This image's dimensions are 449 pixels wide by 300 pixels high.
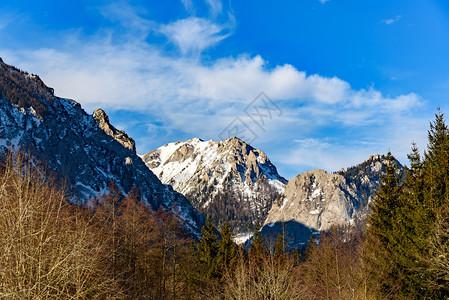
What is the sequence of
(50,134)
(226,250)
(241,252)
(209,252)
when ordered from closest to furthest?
(241,252)
(209,252)
(226,250)
(50,134)

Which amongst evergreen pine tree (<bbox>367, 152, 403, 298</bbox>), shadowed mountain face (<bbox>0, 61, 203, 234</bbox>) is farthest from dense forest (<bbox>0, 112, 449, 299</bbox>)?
A: shadowed mountain face (<bbox>0, 61, 203, 234</bbox>)

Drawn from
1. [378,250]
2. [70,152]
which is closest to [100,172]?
[70,152]

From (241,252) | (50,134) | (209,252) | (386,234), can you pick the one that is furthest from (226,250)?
(50,134)

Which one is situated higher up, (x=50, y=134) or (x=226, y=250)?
(x=50, y=134)

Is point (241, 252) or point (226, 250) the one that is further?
point (226, 250)

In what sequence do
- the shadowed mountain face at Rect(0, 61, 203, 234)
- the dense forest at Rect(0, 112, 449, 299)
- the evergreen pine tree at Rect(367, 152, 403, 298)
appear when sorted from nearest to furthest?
the dense forest at Rect(0, 112, 449, 299)
the evergreen pine tree at Rect(367, 152, 403, 298)
the shadowed mountain face at Rect(0, 61, 203, 234)

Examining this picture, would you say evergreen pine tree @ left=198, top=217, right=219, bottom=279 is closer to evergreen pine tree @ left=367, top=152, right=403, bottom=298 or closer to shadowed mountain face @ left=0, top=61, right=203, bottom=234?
evergreen pine tree @ left=367, top=152, right=403, bottom=298

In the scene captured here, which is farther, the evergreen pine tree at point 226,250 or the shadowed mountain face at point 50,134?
the shadowed mountain face at point 50,134

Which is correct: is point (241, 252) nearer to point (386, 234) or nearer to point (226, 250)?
point (226, 250)

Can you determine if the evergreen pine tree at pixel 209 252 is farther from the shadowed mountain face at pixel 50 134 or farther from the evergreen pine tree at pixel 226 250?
the shadowed mountain face at pixel 50 134

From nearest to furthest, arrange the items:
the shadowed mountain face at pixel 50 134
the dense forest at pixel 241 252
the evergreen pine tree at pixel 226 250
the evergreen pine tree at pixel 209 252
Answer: the dense forest at pixel 241 252
the evergreen pine tree at pixel 209 252
the evergreen pine tree at pixel 226 250
the shadowed mountain face at pixel 50 134

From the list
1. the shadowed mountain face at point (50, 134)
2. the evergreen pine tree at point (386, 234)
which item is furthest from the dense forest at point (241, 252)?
the shadowed mountain face at point (50, 134)

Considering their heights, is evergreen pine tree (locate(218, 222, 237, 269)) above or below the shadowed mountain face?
below

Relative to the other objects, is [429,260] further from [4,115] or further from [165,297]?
[4,115]
